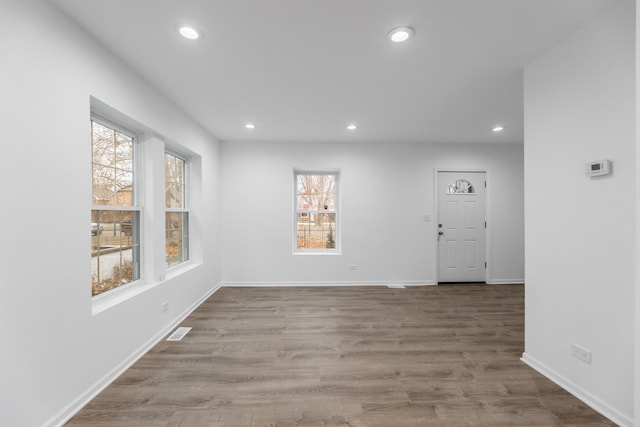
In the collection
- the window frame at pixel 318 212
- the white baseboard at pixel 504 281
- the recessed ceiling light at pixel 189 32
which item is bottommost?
the white baseboard at pixel 504 281

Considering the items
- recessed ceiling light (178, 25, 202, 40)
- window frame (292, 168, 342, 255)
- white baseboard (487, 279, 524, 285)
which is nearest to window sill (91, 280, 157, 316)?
recessed ceiling light (178, 25, 202, 40)

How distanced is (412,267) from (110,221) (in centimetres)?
436

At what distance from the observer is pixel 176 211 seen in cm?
349

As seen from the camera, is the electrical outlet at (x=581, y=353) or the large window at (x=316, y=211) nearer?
the electrical outlet at (x=581, y=353)

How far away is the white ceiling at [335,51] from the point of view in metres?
1.62

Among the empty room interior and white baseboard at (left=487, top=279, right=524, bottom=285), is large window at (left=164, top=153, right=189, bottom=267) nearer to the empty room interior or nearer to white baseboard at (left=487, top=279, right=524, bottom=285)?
the empty room interior

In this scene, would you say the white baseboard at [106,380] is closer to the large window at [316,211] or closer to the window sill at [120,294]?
the window sill at [120,294]

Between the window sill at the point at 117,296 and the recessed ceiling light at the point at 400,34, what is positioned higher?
the recessed ceiling light at the point at 400,34

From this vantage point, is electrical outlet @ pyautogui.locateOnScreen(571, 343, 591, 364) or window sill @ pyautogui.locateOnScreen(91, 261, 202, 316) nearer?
electrical outlet @ pyautogui.locateOnScreen(571, 343, 591, 364)

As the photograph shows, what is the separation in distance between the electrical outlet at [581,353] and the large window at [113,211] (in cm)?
356

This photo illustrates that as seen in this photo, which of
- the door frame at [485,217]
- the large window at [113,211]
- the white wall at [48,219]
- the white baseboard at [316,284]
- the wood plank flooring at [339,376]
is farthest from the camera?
the door frame at [485,217]

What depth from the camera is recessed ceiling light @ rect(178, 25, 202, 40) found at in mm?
1765

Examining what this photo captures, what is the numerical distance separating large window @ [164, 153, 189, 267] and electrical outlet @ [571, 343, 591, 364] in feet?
13.0

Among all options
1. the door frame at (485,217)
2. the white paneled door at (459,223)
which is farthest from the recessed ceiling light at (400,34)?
the white paneled door at (459,223)
